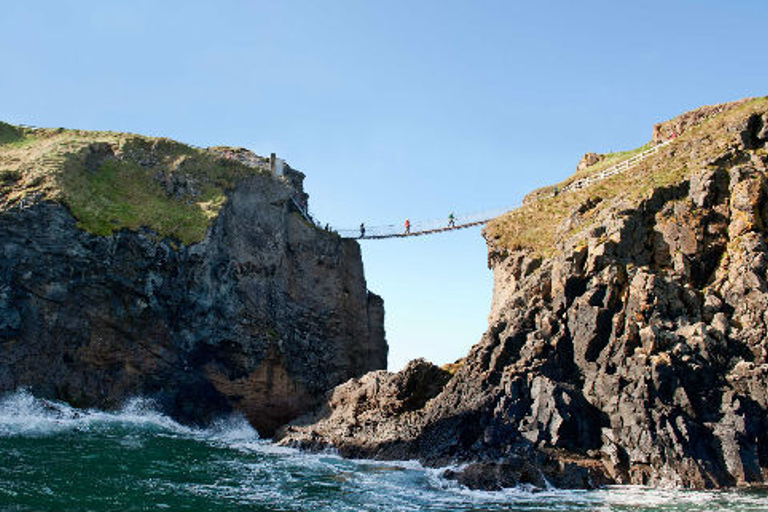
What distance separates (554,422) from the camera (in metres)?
30.9

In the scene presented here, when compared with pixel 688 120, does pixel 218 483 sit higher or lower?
lower

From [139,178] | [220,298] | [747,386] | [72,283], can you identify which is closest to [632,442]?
[747,386]

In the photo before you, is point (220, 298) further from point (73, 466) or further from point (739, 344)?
point (739, 344)

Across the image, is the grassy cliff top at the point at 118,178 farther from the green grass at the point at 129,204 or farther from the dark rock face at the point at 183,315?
the dark rock face at the point at 183,315

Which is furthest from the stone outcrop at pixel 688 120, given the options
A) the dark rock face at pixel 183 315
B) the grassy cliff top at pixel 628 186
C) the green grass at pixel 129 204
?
the green grass at pixel 129 204

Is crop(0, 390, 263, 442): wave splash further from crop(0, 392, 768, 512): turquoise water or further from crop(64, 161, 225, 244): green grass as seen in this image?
crop(64, 161, 225, 244): green grass

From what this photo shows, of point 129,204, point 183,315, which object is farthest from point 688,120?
point 129,204

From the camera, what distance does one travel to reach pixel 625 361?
31859 millimetres

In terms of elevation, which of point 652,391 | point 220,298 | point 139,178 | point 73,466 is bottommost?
point 73,466

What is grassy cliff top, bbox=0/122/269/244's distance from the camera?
45156 mm

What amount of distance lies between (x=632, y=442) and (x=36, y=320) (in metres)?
34.2

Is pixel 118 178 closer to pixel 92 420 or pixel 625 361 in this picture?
pixel 92 420

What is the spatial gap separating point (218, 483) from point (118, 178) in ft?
103

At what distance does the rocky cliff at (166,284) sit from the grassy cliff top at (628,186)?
619 inches
